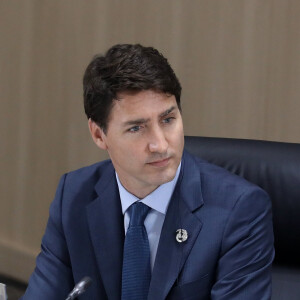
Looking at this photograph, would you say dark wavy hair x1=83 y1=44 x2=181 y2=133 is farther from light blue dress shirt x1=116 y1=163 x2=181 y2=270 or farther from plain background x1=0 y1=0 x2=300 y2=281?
plain background x1=0 y1=0 x2=300 y2=281

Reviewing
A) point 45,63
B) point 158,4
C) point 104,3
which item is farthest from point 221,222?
point 45,63

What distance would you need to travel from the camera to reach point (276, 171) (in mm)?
1963

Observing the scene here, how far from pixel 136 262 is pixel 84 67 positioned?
2.03 meters

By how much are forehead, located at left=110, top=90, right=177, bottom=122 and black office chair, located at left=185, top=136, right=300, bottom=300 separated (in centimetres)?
38

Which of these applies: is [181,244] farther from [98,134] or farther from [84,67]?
[84,67]

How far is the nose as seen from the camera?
5.53ft

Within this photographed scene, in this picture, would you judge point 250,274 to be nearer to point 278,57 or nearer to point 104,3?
point 278,57

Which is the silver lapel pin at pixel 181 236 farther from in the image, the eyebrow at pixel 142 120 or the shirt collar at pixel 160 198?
the eyebrow at pixel 142 120

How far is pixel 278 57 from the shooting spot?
297 cm

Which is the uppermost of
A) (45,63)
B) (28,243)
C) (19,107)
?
(45,63)

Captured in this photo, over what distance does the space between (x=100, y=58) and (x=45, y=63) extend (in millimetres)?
2102

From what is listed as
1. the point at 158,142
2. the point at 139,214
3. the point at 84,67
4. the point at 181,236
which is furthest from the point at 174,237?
the point at 84,67

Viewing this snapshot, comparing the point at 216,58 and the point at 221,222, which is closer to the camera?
the point at 221,222

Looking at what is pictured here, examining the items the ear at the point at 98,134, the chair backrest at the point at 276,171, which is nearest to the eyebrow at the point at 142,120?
the ear at the point at 98,134
